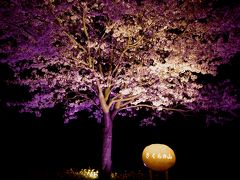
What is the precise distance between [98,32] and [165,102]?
4188 mm

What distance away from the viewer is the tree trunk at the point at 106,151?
11891mm

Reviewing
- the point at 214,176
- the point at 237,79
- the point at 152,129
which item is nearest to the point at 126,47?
the point at 237,79

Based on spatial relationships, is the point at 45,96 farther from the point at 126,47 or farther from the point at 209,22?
the point at 209,22

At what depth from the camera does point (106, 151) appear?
12094 millimetres

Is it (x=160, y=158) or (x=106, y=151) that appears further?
(x=106, y=151)

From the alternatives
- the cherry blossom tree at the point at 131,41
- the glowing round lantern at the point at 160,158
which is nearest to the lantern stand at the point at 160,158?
the glowing round lantern at the point at 160,158

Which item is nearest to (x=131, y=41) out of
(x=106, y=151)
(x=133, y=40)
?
(x=133, y=40)

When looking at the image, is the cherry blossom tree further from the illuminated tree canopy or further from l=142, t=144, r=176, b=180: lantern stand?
l=142, t=144, r=176, b=180: lantern stand

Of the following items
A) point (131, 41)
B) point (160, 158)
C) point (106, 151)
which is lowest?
point (160, 158)

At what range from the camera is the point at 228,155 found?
17.8 m

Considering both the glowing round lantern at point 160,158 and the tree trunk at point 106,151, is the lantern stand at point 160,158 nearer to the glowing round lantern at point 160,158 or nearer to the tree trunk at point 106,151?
the glowing round lantern at point 160,158

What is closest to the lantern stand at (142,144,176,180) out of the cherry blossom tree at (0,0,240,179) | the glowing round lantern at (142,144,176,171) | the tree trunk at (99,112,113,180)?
the glowing round lantern at (142,144,176,171)

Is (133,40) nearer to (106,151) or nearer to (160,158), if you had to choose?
(106,151)

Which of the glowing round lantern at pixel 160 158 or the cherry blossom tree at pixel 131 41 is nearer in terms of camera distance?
the glowing round lantern at pixel 160 158
